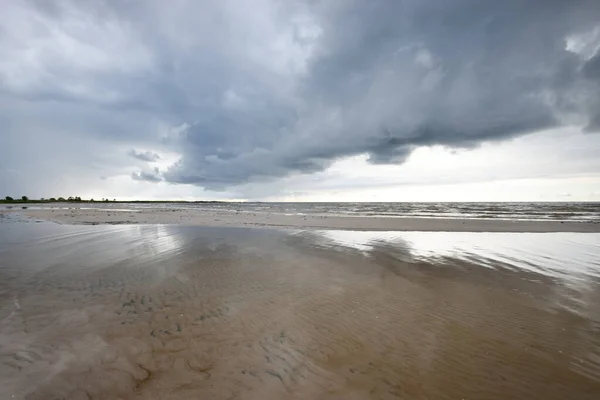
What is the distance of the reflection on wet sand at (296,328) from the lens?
4.36 m

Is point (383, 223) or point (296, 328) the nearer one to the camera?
point (296, 328)

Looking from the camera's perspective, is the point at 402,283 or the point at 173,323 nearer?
the point at 173,323

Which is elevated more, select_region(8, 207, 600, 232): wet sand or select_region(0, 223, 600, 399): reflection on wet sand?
select_region(8, 207, 600, 232): wet sand

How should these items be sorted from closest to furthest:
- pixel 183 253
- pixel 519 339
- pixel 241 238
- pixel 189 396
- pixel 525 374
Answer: pixel 189 396
pixel 525 374
pixel 519 339
pixel 183 253
pixel 241 238

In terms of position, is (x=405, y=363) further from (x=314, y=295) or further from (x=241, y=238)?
(x=241, y=238)

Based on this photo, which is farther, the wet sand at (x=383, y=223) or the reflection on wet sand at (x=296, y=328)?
the wet sand at (x=383, y=223)

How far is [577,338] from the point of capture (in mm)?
5824

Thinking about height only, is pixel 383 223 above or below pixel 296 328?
above

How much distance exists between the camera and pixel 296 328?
6207mm

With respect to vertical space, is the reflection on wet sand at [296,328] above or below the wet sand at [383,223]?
below

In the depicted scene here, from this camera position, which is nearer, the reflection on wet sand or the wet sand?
the reflection on wet sand

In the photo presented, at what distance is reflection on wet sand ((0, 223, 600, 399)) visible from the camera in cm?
436

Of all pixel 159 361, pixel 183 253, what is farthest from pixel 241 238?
pixel 159 361

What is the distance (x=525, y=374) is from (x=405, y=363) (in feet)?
6.43
